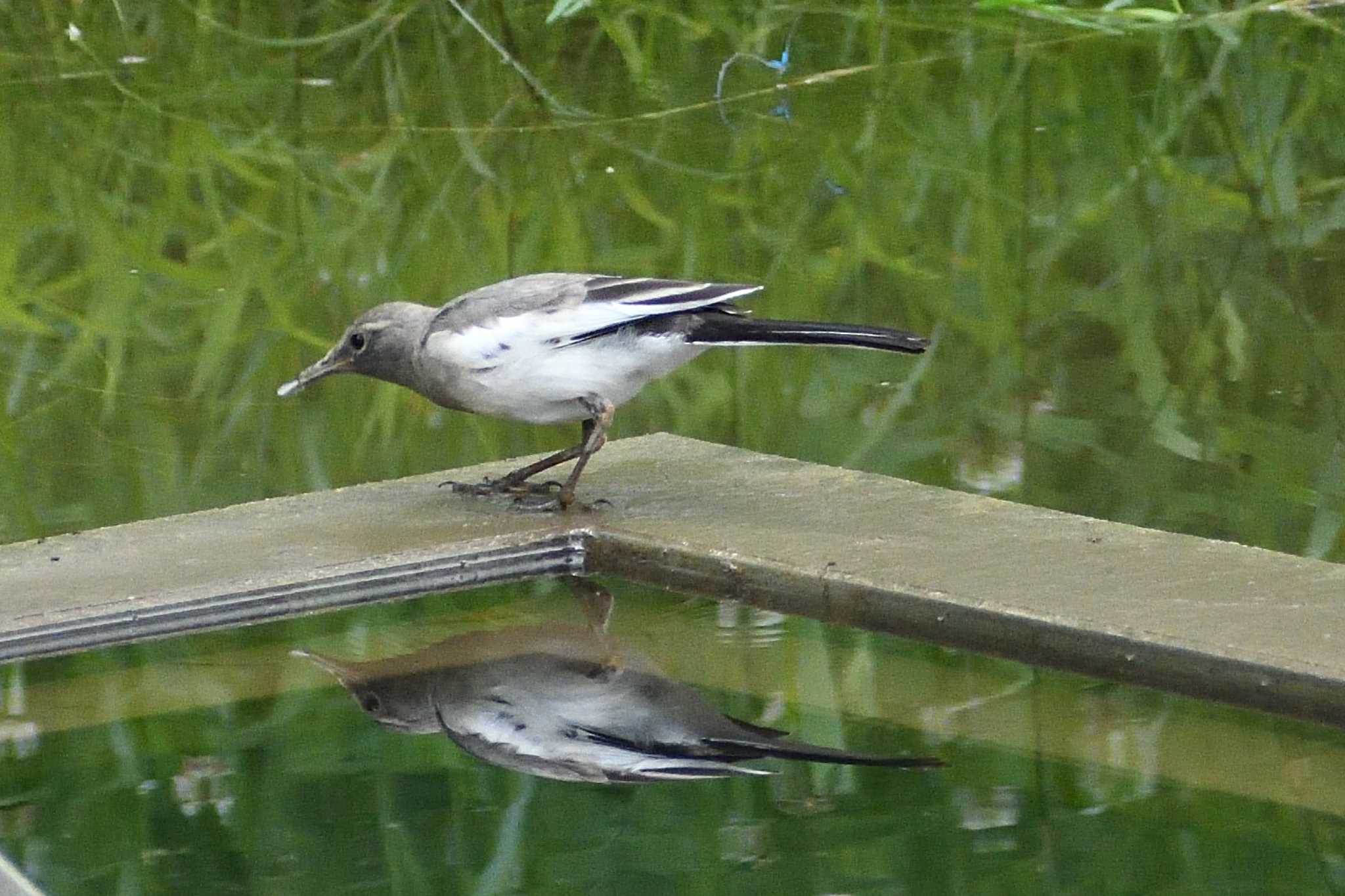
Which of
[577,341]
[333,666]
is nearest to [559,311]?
[577,341]

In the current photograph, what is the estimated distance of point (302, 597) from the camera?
4.50 m

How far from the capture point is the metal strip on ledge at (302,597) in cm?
428

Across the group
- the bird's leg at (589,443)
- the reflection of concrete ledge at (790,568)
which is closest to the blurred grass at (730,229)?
the reflection of concrete ledge at (790,568)

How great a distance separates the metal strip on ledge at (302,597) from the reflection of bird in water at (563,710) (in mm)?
147

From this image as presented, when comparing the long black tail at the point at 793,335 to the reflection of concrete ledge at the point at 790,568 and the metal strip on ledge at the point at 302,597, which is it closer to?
the reflection of concrete ledge at the point at 790,568

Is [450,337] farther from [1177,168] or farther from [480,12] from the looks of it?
[480,12]

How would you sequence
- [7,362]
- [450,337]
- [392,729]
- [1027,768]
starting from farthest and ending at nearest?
[7,362]
[450,337]
[392,729]
[1027,768]

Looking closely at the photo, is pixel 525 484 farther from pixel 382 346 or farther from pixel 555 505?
pixel 382 346

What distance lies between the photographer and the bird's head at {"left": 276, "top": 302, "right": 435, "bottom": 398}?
4926 millimetres

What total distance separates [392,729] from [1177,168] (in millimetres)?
5253

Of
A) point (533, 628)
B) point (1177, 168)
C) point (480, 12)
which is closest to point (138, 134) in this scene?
point (480, 12)

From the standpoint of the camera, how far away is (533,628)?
4.49 m

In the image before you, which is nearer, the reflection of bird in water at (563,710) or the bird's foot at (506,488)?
the reflection of bird in water at (563,710)

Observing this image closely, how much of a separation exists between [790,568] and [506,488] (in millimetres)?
783
